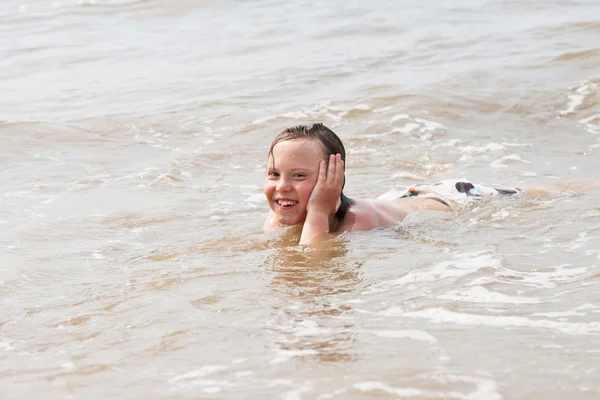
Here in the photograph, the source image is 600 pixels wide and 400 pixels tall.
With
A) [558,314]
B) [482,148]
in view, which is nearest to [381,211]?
[558,314]

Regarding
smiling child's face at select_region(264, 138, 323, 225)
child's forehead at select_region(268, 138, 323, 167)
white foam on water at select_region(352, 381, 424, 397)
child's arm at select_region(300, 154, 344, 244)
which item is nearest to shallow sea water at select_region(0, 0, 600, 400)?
white foam on water at select_region(352, 381, 424, 397)

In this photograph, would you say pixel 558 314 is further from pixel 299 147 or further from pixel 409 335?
pixel 299 147

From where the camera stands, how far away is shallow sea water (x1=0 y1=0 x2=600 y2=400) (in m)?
3.58

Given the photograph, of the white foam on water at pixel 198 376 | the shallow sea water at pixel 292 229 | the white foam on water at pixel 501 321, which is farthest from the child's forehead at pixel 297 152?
the white foam on water at pixel 198 376

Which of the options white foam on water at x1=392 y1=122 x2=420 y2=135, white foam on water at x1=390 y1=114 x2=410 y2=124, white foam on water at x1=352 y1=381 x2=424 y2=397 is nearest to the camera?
white foam on water at x1=352 y1=381 x2=424 y2=397

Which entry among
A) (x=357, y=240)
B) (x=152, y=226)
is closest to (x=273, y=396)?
(x=357, y=240)

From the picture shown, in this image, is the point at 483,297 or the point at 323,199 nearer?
the point at 483,297

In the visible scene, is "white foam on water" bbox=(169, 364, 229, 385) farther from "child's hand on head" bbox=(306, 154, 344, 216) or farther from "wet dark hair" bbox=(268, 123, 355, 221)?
"wet dark hair" bbox=(268, 123, 355, 221)

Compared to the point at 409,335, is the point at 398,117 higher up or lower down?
lower down

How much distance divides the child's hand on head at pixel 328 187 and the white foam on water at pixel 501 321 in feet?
5.51

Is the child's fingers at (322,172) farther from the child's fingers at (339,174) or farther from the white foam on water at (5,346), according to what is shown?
the white foam on water at (5,346)

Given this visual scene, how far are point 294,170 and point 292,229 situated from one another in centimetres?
45

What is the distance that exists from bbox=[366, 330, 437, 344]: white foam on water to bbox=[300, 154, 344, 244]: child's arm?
183cm

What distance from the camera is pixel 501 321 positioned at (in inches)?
155
